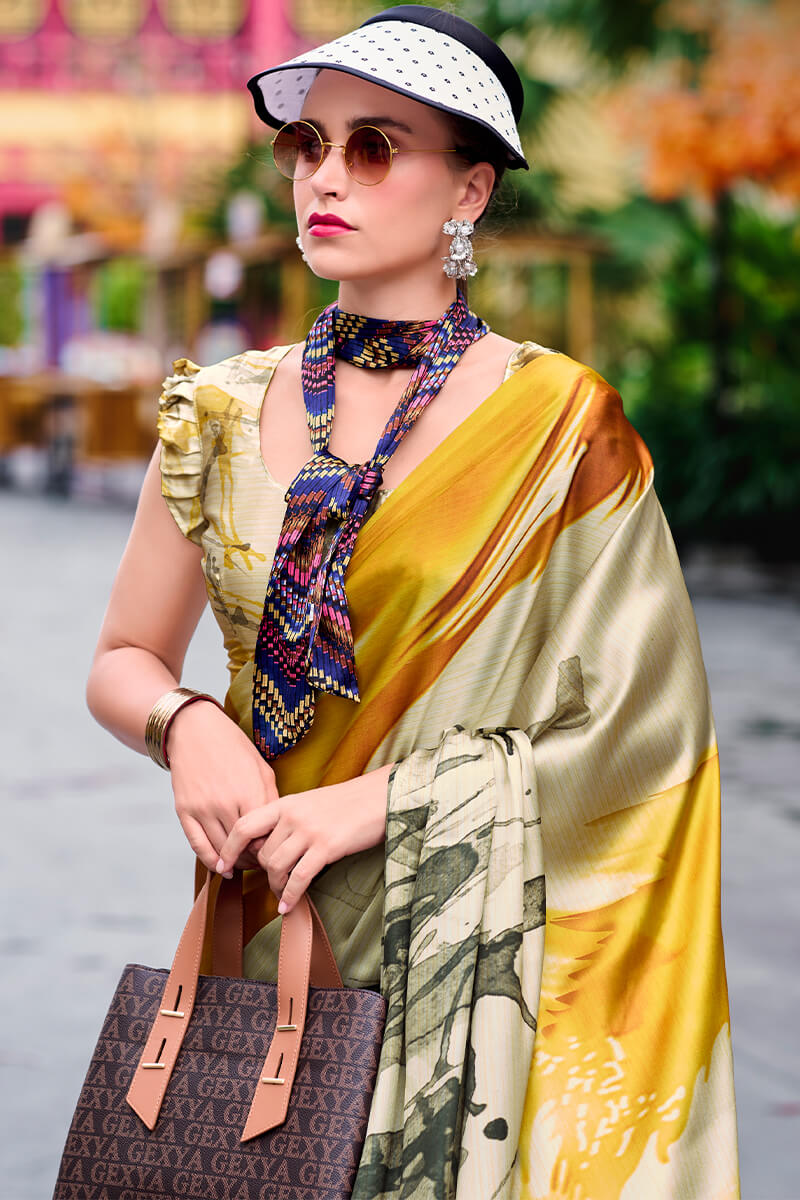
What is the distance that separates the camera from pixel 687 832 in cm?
177

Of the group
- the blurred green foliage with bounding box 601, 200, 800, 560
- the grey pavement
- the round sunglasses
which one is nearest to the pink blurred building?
the blurred green foliage with bounding box 601, 200, 800, 560

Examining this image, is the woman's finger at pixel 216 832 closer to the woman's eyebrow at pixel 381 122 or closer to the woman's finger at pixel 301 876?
the woman's finger at pixel 301 876

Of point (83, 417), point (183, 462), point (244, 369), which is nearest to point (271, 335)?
point (83, 417)

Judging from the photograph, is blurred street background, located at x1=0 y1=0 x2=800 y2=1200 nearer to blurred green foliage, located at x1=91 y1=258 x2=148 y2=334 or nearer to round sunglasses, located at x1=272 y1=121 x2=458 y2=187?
blurred green foliage, located at x1=91 y1=258 x2=148 y2=334

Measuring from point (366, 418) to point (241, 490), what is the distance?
16cm

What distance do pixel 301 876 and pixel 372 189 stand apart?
2.33 ft

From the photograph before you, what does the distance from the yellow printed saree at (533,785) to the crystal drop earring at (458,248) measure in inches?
5.3

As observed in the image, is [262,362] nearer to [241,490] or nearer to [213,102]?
[241,490]

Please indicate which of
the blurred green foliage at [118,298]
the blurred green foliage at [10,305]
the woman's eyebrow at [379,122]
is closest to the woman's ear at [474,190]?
the woman's eyebrow at [379,122]

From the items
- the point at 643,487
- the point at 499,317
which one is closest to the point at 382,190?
the point at 643,487

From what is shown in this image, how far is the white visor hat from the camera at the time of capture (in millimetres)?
1679

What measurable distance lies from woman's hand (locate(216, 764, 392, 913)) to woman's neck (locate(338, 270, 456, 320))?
20.4 inches

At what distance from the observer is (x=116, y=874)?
16.1ft

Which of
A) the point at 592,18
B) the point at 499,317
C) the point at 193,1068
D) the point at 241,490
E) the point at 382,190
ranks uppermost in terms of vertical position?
the point at 592,18
